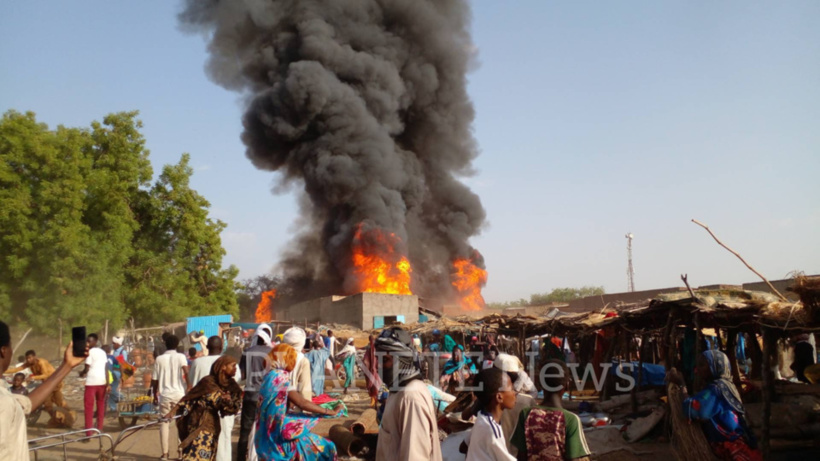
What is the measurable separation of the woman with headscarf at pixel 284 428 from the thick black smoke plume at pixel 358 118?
1285 inches

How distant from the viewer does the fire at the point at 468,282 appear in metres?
46.2

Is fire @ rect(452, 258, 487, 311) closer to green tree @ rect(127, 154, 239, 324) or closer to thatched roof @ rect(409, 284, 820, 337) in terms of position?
green tree @ rect(127, 154, 239, 324)

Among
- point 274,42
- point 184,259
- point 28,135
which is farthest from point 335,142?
point 28,135

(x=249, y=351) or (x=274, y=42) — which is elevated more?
(x=274, y=42)

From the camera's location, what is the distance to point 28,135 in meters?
23.7

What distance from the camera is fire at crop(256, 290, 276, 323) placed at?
43.4 metres

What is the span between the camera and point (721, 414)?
378 centimetres

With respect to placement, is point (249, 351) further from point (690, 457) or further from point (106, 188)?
point (106, 188)

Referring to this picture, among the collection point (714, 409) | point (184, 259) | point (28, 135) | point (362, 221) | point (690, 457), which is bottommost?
point (690, 457)

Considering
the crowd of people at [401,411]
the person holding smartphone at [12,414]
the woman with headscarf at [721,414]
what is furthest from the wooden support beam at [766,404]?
the person holding smartphone at [12,414]

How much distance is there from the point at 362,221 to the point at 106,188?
14876mm

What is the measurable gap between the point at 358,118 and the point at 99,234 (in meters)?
16.9

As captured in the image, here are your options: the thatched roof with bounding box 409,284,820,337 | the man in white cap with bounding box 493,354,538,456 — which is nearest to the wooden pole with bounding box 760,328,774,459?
the thatched roof with bounding box 409,284,820,337

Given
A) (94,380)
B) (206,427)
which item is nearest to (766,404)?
(206,427)
